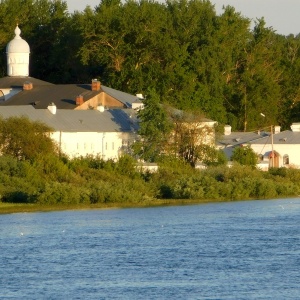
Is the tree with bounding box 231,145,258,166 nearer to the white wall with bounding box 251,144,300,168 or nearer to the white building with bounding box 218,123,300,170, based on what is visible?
the white building with bounding box 218,123,300,170

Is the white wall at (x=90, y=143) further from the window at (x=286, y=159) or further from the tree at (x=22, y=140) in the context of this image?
the window at (x=286, y=159)

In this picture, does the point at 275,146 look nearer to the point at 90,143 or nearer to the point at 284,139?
the point at 284,139

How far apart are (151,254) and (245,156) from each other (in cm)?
3718

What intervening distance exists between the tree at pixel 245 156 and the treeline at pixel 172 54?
936cm

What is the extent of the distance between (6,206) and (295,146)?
90.3 feet

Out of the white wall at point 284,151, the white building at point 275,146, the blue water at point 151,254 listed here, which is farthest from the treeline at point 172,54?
the blue water at point 151,254

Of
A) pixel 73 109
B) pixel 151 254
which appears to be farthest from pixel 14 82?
pixel 151 254

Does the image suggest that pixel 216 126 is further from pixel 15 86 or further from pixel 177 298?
pixel 177 298

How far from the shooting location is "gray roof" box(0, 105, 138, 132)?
7398 cm

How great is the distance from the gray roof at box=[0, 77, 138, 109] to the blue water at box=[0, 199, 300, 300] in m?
25.4

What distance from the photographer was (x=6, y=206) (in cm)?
5866

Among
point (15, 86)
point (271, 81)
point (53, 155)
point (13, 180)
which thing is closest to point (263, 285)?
point (13, 180)

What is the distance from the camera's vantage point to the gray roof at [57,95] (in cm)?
8275

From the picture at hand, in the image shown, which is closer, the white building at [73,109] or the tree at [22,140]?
the tree at [22,140]
